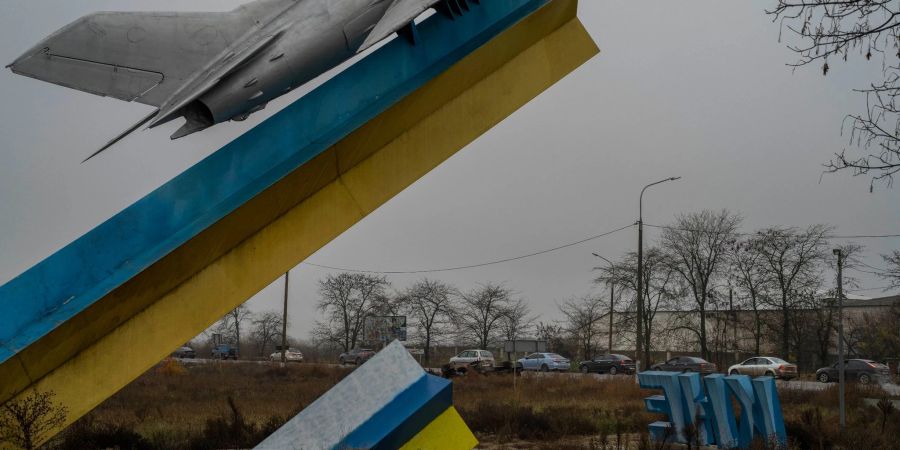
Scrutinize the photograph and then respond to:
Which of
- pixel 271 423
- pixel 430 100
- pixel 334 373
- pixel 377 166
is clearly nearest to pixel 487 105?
pixel 430 100

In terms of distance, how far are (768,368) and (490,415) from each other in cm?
1861

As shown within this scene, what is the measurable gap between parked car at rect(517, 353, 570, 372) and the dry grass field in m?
9.22

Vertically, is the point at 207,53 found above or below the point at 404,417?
above

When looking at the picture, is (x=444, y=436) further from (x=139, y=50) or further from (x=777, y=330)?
(x=777, y=330)

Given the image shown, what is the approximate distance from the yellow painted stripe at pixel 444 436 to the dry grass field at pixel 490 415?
9.36 feet

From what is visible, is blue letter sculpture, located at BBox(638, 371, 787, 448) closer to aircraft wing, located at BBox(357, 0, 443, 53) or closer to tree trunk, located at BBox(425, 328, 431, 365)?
aircraft wing, located at BBox(357, 0, 443, 53)

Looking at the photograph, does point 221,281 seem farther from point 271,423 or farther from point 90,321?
point 271,423

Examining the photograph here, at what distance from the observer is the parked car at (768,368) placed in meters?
28.2

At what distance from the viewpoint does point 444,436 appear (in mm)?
7602

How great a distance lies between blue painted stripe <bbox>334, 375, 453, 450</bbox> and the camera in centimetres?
711

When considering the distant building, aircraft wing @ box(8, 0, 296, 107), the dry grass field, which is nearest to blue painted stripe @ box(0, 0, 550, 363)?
aircraft wing @ box(8, 0, 296, 107)

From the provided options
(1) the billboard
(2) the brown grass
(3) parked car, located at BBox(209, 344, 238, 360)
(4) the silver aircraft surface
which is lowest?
(2) the brown grass

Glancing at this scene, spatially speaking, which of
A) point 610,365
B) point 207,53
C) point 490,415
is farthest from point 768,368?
point 207,53

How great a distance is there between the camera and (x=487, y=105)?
784cm
